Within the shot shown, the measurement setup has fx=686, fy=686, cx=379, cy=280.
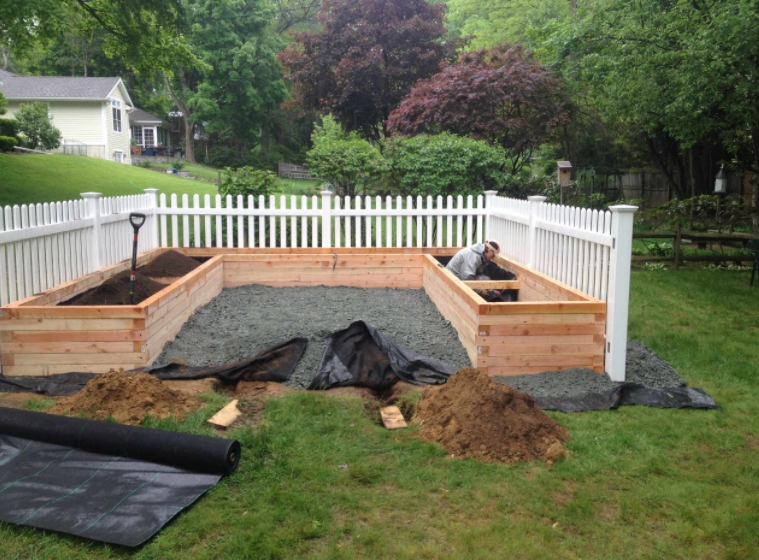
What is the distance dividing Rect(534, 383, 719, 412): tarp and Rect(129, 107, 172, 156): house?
4425 centimetres

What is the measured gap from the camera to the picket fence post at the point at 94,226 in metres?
8.27

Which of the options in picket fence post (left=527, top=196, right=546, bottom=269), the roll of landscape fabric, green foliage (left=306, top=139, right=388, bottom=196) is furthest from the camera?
green foliage (left=306, top=139, right=388, bottom=196)

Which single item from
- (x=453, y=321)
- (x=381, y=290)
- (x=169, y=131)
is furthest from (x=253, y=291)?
(x=169, y=131)

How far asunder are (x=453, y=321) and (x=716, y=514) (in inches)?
158

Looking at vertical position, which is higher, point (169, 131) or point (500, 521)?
point (169, 131)

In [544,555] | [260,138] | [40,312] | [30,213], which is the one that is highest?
[260,138]

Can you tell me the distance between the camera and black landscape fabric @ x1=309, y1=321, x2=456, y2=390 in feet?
19.1

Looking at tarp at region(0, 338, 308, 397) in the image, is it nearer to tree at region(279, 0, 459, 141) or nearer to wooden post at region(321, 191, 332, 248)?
wooden post at region(321, 191, 332, 248)

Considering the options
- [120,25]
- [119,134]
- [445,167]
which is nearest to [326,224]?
[445,167]

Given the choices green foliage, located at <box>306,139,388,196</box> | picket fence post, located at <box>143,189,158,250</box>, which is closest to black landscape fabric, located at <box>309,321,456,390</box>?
picket fence post, located at <box>143,189,158,250</box>

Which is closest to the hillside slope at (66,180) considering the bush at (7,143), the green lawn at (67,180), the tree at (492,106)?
the green lawn at (67,180)

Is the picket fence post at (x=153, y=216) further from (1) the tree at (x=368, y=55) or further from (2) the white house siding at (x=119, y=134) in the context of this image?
(2) the white house siding at (x=119, y=134)

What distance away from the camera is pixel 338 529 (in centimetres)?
347

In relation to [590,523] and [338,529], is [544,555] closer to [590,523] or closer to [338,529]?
[590,523]
